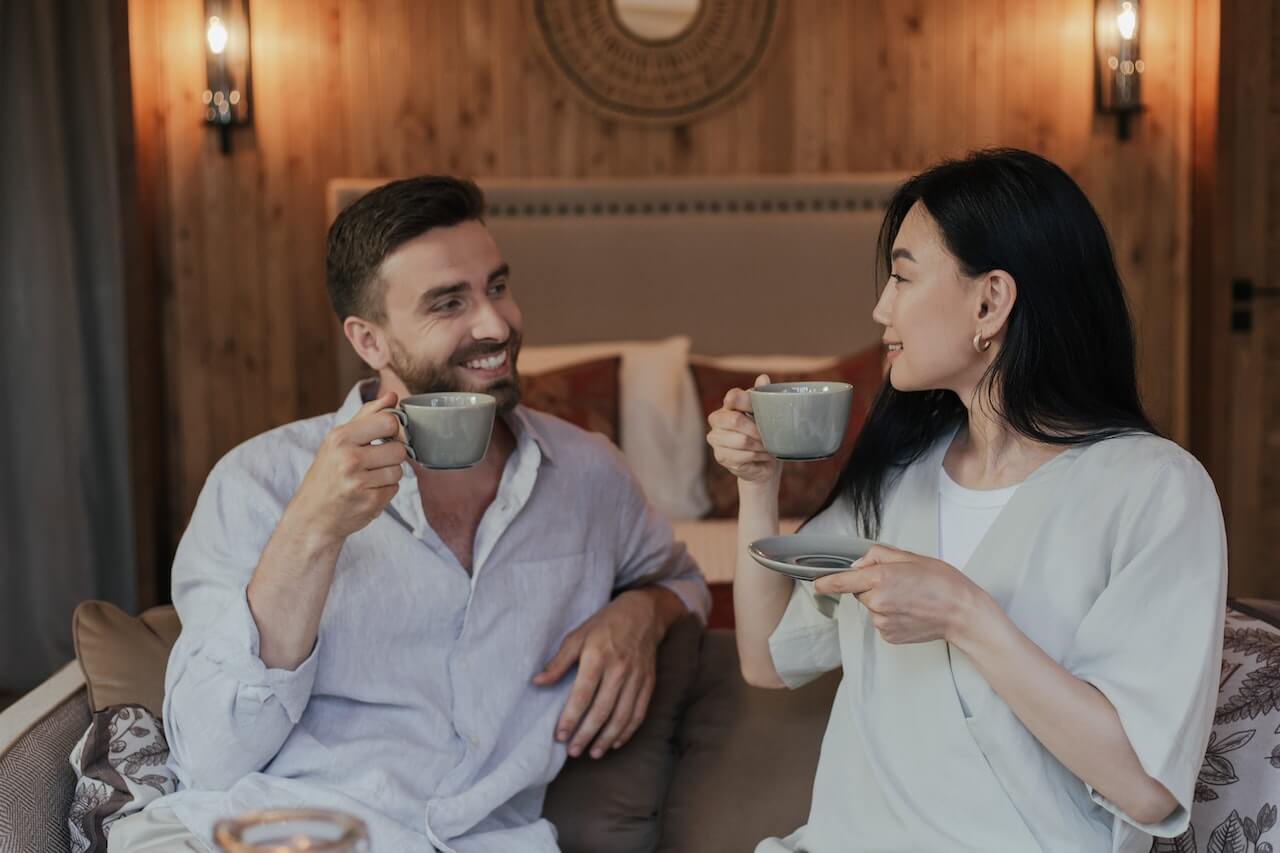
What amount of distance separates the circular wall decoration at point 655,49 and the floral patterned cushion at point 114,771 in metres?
2.84

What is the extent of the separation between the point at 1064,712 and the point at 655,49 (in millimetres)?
3204

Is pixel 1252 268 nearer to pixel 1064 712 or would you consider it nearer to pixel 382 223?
pixel 382 223

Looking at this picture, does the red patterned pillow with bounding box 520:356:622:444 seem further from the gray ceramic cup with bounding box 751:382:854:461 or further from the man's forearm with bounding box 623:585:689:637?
the gray ceramic cup with bounding box 751:382:854:461

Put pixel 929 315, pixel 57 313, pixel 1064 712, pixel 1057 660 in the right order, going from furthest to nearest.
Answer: pixel 57 313
pixel 929 315
pixel 1057 660
pixel 1064 712

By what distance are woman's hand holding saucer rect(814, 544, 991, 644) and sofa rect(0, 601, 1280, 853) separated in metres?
0.44

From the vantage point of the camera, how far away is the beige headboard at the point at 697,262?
13.5 ft

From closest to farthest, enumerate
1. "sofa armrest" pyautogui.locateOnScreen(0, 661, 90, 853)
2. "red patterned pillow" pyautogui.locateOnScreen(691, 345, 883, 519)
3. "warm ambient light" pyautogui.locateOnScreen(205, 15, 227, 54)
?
"sofa armrest" pyautogui.locateOnScreen(0, 661, 90, 853) → "red patterned pillow" pyautogui.locateOnScreen(691, 345, 883, 519) → "warm ambient light" pyautogui.locateOnScreen(205, 15, 227, 54)

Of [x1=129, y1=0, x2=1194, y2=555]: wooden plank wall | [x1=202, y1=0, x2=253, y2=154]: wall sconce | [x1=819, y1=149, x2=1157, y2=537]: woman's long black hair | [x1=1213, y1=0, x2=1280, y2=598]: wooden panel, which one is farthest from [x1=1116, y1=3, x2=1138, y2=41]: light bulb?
[x1=819, y1=149, x2=1157, y2=537]: woman's long black hair

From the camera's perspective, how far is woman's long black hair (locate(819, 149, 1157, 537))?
4.85 feet

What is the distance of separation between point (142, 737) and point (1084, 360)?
120cm

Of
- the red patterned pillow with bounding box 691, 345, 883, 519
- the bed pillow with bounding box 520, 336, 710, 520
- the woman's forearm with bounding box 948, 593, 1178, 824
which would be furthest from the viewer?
the bed pillow with bounding box 520, 336, 710, 520

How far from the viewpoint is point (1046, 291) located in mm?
1482

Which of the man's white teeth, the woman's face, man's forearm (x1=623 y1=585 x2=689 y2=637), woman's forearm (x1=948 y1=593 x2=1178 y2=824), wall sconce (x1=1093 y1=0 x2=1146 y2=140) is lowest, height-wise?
man's forearm (x1=623 y1=585 x2=689 y2=637)

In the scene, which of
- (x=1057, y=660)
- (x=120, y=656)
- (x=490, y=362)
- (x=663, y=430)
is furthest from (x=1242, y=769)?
(x=663, y=430)
